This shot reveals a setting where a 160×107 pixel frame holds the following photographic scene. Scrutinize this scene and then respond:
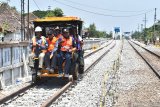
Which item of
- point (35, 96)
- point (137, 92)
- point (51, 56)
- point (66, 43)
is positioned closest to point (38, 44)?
point (51, 56)

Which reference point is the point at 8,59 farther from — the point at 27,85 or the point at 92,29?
the point at 92,29

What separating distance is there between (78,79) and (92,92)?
12.5ft

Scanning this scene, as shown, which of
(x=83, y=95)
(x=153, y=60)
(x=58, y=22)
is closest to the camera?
(x=83, y=95)

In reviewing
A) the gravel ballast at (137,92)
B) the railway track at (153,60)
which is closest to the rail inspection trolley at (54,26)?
the gravel ballast at (137,92)

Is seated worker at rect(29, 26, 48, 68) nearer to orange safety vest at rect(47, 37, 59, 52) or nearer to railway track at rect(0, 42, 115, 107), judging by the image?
orange safety vest at rect(47, 37, 59, 52)

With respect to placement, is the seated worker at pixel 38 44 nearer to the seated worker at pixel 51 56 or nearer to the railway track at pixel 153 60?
the seated worker at pixel 51 56

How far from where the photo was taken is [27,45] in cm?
1995

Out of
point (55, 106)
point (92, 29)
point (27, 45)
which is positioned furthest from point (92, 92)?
point (92, 29)

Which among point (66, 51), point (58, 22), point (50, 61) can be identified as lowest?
point (50, 61)


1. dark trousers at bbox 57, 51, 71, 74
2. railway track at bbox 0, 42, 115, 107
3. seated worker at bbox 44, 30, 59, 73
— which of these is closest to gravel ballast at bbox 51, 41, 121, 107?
railway track at bbox 0, 42, 115, 107

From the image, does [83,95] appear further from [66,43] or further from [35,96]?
[66,43]

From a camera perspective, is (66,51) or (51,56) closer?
(51,56)

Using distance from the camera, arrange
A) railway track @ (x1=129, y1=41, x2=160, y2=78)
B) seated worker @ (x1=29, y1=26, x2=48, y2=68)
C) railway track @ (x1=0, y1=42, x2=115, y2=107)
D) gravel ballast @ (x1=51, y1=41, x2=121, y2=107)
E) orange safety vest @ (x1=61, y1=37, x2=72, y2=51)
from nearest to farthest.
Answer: gravel ballast @ (x1=51, y1=41, x2=121, y2=107), railway track @ (x1=0, y1=42, x2=115, y2=107), seated worker @ (x1=29, y1=26, x2=48, y2=68), orange safety vest @ (x1=61, y1=37, x2=72, y2=51), railway track @ (x1=129, y1=41, x2=160, y2=78)

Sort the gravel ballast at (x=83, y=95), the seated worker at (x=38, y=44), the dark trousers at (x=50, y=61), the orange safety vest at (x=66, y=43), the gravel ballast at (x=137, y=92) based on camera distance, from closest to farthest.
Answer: the gravel ballast at (x=83, y=95)
the gravel ballast at (x=137, y=92)
the dark trousers at (x=50, y=61)
the seated worker at (x=38, y=44)
the orange safety vest at (x=66, y=43)
